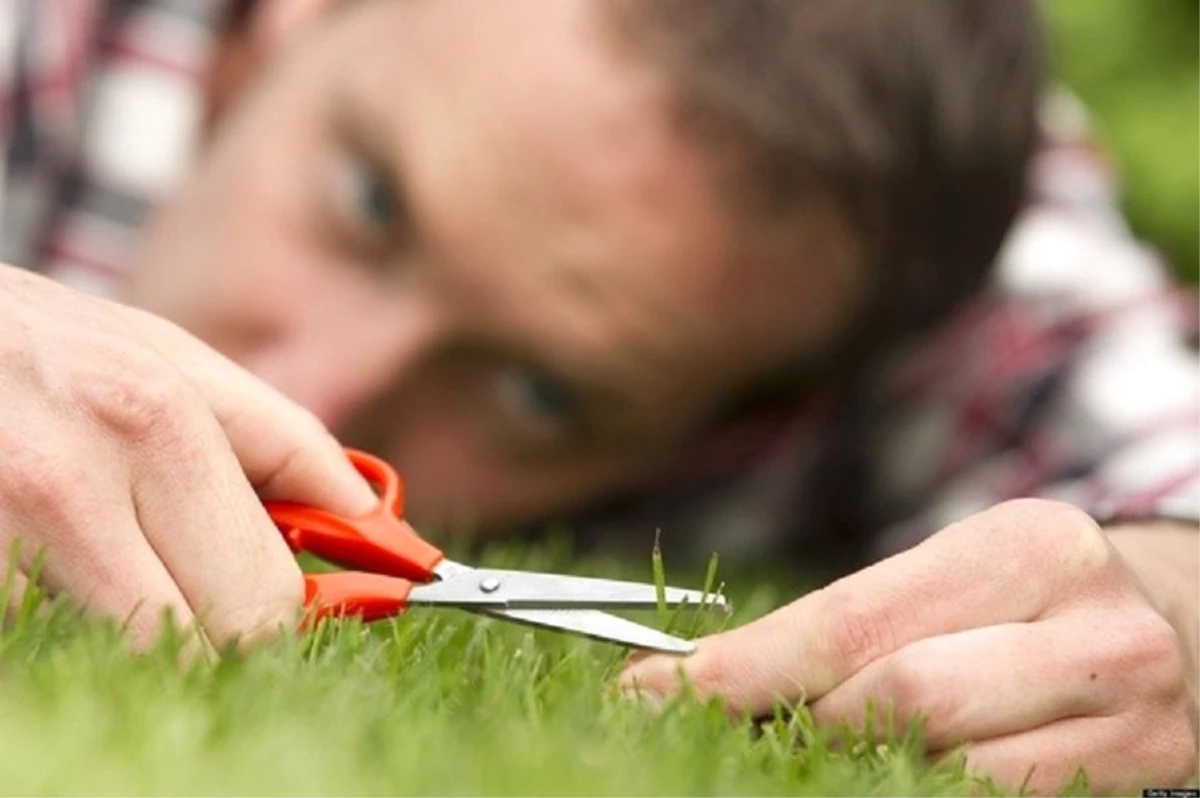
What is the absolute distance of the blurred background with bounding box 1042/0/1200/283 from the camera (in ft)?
14.8

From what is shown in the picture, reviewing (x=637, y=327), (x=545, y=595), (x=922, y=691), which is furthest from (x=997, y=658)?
(x=637, y=327)

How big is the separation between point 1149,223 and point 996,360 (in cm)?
173

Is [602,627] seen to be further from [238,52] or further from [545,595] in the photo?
[238,52]

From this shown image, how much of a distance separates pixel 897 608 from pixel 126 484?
496 millimetres

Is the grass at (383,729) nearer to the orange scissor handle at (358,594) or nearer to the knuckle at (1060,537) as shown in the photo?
the orange scissor handle at (358,594)

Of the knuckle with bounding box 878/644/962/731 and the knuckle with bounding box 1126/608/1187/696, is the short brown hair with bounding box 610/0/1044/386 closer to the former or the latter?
the knuckle with bounding box 1126/608/1187/696

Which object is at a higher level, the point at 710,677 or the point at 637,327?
the point at 637,327

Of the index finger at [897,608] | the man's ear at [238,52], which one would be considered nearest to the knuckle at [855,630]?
the index finger at [897,608]

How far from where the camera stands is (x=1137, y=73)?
4684 millimetres

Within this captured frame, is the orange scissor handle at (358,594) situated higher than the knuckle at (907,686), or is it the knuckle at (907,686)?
the knuckle at (907,686)

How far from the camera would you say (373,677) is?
3.47 feet

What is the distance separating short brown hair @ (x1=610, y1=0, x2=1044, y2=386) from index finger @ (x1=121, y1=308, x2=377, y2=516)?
96 cm

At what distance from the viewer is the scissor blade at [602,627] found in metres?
1.15

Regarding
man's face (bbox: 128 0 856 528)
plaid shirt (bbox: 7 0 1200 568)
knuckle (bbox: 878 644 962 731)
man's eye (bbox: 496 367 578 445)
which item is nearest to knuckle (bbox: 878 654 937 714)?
knuckle (bbox: 878 644 962 731)
